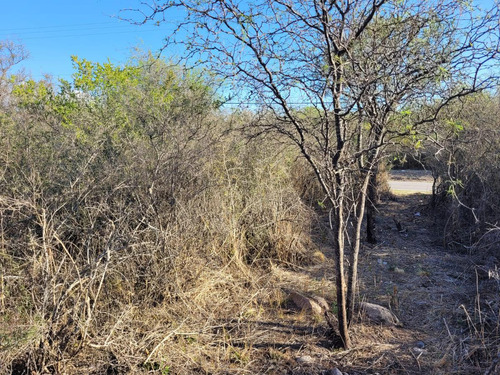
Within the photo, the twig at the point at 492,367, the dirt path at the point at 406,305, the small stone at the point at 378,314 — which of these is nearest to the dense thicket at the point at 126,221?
the dirt path at the point at 406,305

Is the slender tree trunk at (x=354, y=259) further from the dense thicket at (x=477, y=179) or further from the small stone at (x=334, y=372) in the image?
the dense thicket at (x=477, y=179)

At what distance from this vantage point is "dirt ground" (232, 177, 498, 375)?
333 centimetres

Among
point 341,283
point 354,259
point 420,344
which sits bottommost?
point 420,344

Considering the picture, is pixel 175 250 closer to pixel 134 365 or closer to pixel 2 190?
pixel 134 365

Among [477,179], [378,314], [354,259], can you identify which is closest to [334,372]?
[354,259]

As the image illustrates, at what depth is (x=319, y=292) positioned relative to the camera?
197 inches

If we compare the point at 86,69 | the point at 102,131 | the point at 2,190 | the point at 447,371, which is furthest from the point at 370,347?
the point at 86,69

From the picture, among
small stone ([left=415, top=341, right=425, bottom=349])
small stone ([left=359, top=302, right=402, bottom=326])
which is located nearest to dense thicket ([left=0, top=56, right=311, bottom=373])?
small stone ([left=359, top=302, right=402, bottom=326])

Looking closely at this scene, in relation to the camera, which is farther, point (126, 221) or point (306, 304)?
point (306, 304)

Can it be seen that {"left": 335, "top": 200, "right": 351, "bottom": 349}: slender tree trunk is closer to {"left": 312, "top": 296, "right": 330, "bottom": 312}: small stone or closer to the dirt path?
the dirt path

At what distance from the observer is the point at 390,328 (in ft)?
13.1

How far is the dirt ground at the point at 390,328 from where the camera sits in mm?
3326

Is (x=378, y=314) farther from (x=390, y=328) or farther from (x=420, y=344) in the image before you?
(x=420, y=344)

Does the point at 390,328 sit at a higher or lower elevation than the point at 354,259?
lower
